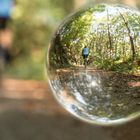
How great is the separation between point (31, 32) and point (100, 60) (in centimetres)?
1226

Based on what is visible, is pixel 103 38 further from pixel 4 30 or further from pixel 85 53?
pixel 4 30

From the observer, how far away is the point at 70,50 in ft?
4.98

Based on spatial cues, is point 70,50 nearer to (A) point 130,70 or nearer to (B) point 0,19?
(A) point 130,70

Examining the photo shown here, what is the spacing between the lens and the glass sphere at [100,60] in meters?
1.48

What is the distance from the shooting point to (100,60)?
1.48m

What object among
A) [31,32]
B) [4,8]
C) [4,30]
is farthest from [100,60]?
[4,8]

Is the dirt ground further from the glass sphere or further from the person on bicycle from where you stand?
the person on bicycle

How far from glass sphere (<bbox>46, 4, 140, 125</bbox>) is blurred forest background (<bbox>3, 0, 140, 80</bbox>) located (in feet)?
31.9

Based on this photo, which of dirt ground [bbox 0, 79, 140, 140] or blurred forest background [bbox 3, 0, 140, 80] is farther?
blurred forest background [bbox 3, 0, 140, 80]

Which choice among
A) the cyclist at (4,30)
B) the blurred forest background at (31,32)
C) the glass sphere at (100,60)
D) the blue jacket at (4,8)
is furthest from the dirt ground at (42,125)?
the blue jacket at (4,8)

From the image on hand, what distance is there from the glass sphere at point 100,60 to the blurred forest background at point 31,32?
31.9ft

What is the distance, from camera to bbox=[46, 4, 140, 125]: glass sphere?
1477mm

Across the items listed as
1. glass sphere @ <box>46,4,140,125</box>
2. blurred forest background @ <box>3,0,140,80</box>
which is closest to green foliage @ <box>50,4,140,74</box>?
glass sphere @ <box>46,4,140,125</box>

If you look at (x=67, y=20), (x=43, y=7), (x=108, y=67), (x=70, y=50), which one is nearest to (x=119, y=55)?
(x=108, y=67)
